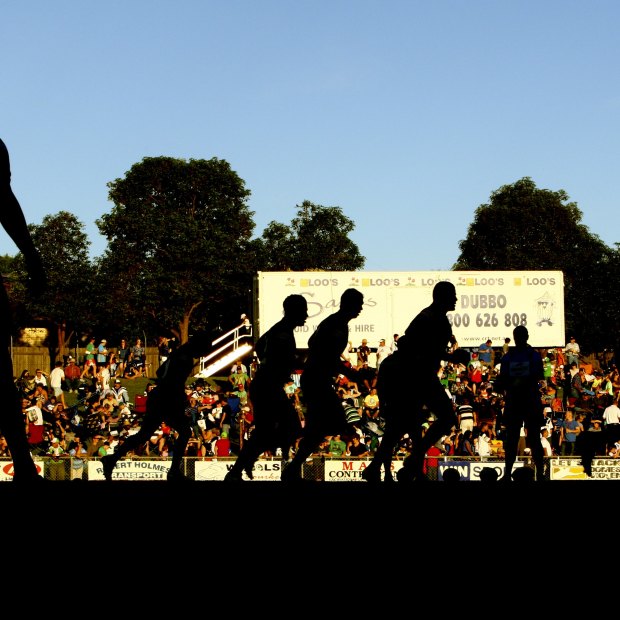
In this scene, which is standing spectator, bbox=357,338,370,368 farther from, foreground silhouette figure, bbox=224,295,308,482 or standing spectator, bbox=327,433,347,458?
foreground silhouette figure, bbox=224,295,308,482

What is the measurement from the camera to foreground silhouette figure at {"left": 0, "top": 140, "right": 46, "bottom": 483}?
20.3 ft

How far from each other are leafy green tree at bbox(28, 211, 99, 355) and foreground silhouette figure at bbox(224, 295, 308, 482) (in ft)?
174

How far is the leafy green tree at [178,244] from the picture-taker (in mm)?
64188

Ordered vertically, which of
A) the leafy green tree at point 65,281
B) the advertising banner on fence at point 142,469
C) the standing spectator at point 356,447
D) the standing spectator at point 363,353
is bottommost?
the advertising banner on fence at point 142,469

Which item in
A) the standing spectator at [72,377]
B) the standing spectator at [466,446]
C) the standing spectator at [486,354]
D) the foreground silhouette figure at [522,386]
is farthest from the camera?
the standing spectator at [72,377]

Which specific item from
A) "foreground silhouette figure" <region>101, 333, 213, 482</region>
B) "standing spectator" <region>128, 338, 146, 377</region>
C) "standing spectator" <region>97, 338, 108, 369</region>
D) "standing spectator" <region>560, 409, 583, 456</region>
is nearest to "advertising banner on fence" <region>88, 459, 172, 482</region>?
"standing spectator" <region>560, 409, 583, 456</region>

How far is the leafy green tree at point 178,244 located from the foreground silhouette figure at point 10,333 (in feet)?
188

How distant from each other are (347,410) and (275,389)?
10660 millimetres

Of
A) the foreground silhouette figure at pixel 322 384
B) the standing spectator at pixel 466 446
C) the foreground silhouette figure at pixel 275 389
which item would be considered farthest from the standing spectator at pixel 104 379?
the foreground silhouette figure at pixel 322 384

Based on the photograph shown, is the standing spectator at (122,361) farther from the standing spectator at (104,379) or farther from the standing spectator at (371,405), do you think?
the standing spectator at (371,405)

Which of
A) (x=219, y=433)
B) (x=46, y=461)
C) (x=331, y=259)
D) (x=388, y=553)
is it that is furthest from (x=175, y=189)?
(x=388, y=553)

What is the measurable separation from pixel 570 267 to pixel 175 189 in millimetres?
28727

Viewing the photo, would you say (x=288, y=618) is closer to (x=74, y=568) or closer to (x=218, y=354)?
(x=74, y=568)

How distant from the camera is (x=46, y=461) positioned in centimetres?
2038
